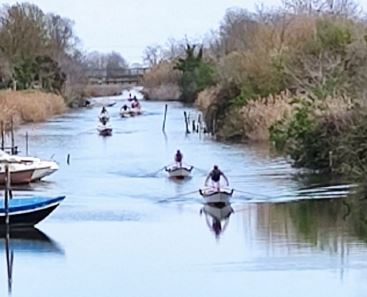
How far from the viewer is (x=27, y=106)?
2670 inches

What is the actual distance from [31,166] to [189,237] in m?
11.5

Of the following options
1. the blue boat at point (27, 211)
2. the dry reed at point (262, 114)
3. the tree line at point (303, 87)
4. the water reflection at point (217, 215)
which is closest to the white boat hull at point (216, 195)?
the water reflection at point (217, 215)

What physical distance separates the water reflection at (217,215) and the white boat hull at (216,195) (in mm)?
114

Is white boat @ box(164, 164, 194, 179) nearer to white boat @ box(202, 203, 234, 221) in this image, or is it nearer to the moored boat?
the moored boat

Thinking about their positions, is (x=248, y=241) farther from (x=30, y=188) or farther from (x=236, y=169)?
(x=236, y=169)

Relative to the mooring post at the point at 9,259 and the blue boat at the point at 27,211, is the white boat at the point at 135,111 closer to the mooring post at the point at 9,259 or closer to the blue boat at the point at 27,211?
the blue boat at the point at 27,211

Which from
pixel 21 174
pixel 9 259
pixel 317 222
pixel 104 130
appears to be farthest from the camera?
pixel 104 130

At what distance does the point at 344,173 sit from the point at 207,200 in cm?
574

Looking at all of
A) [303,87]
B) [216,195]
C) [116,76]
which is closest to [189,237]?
[216,195]

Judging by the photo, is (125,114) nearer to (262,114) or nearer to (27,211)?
(262,114)

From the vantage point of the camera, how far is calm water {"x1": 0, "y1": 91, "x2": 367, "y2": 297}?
20516 mm

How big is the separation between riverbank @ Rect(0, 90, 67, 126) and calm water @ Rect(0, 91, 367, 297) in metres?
20.5

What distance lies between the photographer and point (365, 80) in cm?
3619

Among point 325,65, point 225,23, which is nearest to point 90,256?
point 325,65
